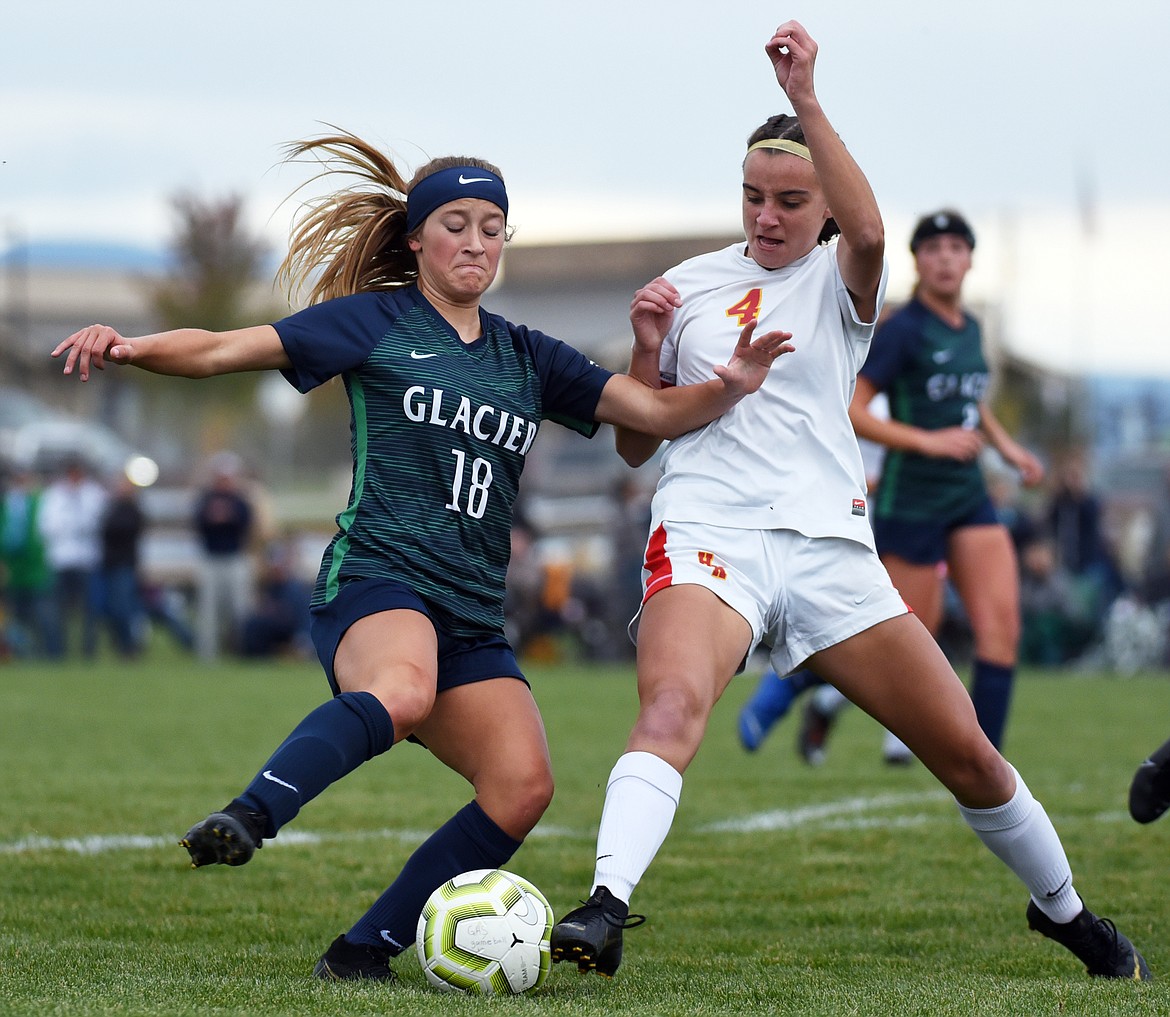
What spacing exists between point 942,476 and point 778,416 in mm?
3357

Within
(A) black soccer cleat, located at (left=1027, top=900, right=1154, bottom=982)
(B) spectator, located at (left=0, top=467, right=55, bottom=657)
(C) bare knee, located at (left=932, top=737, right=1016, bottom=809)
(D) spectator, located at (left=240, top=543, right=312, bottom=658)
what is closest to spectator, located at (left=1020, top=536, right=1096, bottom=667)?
(D) spectator, located at (left=240, top=543, right=312, bottom=658)

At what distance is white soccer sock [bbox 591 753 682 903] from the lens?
372 cm

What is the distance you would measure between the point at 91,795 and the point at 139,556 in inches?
417

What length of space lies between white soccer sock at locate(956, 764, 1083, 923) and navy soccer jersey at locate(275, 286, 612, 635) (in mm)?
1404

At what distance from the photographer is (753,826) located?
23.0 ft

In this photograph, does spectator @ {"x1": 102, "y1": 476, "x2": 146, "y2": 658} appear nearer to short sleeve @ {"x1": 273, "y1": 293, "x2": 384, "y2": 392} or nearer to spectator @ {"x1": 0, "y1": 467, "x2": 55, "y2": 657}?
spectator @ {"x1": 0, "y1": 467, "x2": 55, "y2": 657}

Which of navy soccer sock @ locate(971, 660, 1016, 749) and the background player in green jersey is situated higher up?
the background player in green jersey

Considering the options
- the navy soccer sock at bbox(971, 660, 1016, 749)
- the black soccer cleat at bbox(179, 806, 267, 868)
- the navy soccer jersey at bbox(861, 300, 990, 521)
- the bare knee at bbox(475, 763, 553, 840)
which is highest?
the navy soccer jersey at bbox(861, 300, 990, 521)

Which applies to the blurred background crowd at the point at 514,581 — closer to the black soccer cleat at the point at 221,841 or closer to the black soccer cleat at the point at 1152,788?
the black soccer cleat at the point at 1152,788

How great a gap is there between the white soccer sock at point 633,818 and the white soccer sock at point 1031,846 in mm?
971

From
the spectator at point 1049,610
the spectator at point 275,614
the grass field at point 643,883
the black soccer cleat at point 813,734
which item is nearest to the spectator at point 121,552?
the spectator at point 275,614

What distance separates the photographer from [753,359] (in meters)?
4.21

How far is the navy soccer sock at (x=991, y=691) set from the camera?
730cm

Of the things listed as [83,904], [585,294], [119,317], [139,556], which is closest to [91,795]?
[83,904]
